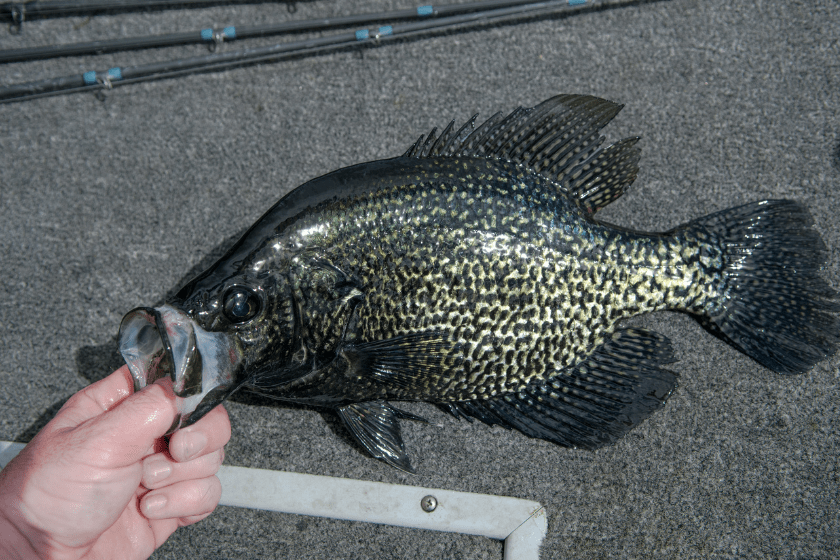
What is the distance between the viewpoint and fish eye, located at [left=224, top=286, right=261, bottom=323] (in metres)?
1.12

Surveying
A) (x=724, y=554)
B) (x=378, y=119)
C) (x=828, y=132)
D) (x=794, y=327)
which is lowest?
(x=724, y=554)

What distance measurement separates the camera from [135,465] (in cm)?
111

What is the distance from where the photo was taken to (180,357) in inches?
42.1

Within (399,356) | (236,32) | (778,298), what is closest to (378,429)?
(399,356)

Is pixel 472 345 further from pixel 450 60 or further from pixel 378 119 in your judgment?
pixel 450 60

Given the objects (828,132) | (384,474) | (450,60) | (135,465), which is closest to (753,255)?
(828,132)

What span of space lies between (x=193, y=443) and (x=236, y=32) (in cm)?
121

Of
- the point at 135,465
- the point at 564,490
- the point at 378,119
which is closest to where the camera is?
the point at 135,465

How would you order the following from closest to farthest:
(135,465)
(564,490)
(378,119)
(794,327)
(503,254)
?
(135,465)
(503,254)
(794,327)
(564,490)
(378,119)

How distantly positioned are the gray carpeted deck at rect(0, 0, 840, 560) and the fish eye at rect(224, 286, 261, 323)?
21.0 inches

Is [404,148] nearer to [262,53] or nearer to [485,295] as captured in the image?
[262,53]

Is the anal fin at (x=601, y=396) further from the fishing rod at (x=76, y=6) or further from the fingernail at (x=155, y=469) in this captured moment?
the fishing rod at (x=76, y=6)

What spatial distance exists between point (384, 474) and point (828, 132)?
1658 mm

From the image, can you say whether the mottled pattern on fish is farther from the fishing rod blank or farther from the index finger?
the fishing rod blank
